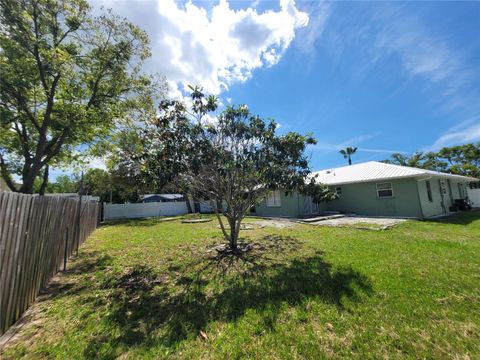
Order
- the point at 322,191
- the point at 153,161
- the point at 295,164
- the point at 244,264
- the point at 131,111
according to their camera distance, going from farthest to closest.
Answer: the point at 131,111 < the point at 322,191 < the point at 295,164 < the point at 153,161 < the point at 244,264

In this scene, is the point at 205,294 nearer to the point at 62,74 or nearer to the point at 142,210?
the point at 62,74

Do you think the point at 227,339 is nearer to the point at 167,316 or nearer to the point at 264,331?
the point at 264,331

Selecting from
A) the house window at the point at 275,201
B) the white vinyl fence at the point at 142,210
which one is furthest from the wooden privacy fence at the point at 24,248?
the white vinyl fence at the point at 142,210

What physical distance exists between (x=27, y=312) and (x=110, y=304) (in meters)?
1.25

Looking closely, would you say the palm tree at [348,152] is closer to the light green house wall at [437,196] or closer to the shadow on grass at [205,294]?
the light green house wall at [437,196]

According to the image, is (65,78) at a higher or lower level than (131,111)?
higher

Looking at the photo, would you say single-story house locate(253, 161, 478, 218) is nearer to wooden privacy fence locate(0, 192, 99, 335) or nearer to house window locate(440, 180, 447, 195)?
house window locate(440, 180, 447, 195)

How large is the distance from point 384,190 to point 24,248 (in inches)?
701

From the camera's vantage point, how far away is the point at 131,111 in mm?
12117

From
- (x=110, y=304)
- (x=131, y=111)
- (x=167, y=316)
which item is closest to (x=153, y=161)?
(x=110, y=304)

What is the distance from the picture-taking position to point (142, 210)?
26.0 metres

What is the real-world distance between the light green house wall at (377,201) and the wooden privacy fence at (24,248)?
56.6ft

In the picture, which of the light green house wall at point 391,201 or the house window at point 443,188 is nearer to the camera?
the light green house wall at point 391,201

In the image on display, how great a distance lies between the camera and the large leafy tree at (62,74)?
28.3ft
